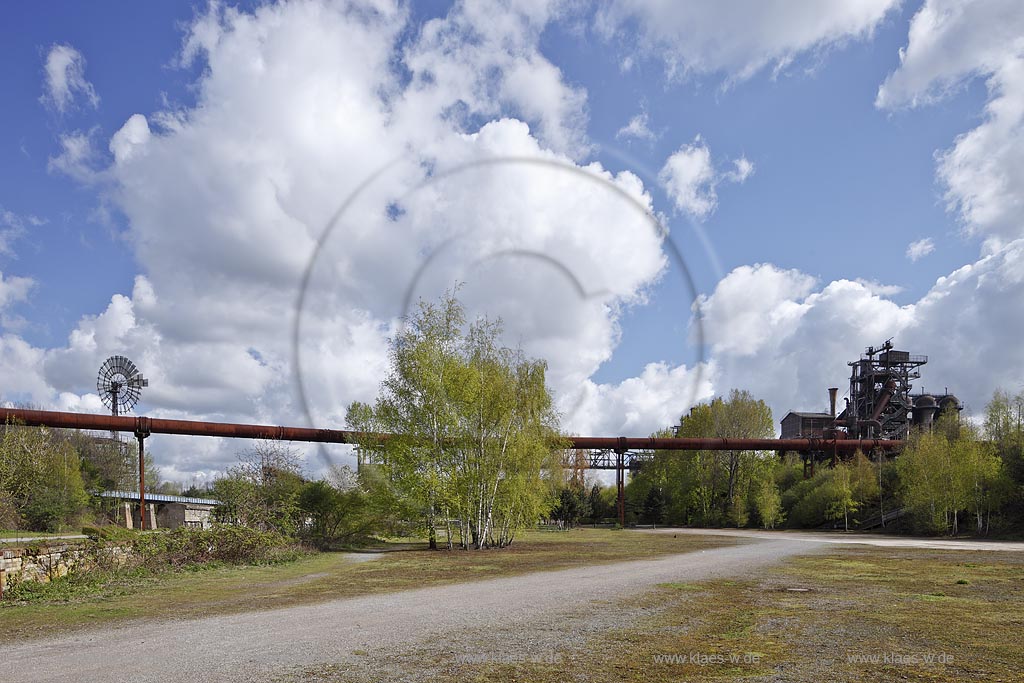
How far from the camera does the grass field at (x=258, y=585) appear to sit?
18094mm

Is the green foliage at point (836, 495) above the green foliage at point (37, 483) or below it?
below

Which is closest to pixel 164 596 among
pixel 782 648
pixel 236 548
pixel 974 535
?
pixel 236 548

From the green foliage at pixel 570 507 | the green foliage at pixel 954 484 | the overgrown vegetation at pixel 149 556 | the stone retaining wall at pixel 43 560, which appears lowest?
the green foliage at pixel 570 507

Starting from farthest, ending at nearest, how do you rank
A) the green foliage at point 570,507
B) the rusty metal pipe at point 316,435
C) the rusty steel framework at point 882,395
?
the rusty steel framework at point 882,395 → the green foliage at point 570,507 → the rusty metal pipe at point 316,435

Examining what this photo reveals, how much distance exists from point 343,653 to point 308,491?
113 ft

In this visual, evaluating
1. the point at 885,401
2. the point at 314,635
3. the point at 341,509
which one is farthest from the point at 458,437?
the point at 885,401

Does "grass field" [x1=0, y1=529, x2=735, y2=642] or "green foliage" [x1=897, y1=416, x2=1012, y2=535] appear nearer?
"grass field" [x1=0, y1=529, x2=735, y2=642]

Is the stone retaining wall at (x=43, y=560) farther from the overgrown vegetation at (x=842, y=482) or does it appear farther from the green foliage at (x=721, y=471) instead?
the green foliage at (x=721, y=471)

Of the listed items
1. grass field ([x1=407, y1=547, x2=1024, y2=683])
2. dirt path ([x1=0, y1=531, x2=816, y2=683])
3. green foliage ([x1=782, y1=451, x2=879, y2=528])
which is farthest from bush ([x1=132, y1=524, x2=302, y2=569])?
green foliage ([x1=782, y1=451, x2=879, y2=528])

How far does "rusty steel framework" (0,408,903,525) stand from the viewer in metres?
57.5

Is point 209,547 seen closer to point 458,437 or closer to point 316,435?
point 458,437

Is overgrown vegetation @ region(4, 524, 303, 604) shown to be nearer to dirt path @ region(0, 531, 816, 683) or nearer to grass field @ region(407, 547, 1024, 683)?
dirt path @ region(0, 531, 816, 683)

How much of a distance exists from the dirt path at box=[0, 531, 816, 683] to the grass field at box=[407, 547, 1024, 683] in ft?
3.59

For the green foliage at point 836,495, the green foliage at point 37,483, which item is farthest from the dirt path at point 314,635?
the green foliage at point 836,495
